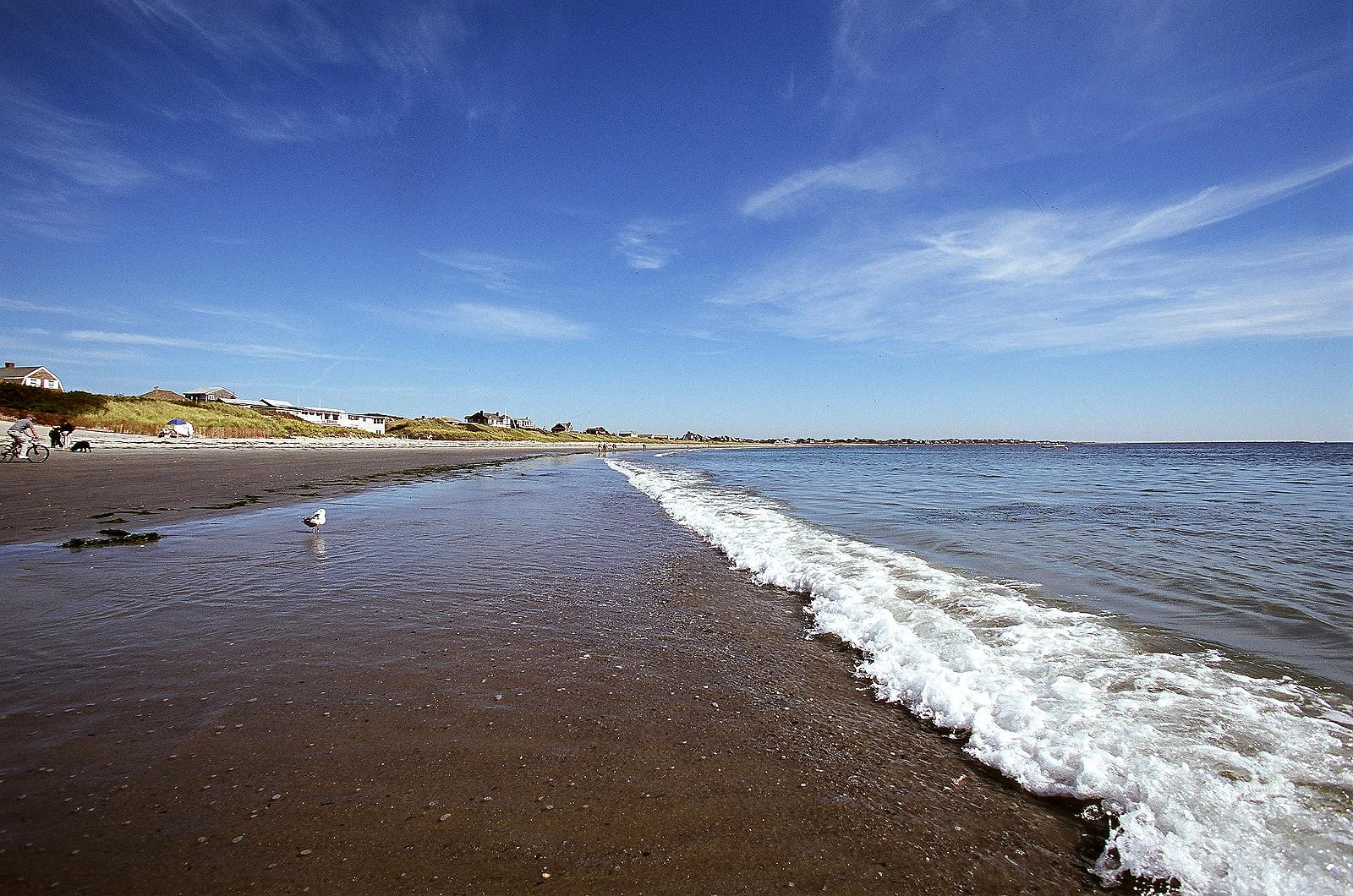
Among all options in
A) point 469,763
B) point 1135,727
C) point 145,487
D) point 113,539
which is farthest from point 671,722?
point 145,487

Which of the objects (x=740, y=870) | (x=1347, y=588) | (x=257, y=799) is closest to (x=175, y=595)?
(x=257, y=799)

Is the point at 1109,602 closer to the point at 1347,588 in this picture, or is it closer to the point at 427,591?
the point at 1347,588

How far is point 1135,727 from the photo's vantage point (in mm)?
3826

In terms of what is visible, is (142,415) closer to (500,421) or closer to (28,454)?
(28,454)

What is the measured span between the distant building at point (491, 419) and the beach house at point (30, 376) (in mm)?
74303

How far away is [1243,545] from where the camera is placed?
415 inches

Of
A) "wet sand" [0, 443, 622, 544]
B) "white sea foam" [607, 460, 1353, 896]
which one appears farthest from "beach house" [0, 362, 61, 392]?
"white sea foam" [607, 460, 1353, 896]

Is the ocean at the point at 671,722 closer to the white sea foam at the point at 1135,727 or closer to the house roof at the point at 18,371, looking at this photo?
the white sea foam at the point at 1135,727

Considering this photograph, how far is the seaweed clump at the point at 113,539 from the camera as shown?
840 centimetres

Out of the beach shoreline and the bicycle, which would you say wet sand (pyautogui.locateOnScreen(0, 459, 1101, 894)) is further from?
the bicycle

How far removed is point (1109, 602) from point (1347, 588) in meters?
3.50

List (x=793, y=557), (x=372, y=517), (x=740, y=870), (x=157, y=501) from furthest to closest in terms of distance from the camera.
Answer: (x=157, y=501) < (x=372, y=517) < (x=793, y=557) < (x=740, y=870)

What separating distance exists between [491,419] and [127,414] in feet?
327

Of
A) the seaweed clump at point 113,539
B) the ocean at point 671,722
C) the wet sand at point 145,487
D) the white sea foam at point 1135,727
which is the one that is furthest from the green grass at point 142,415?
the white sea foam at point 1135,727
